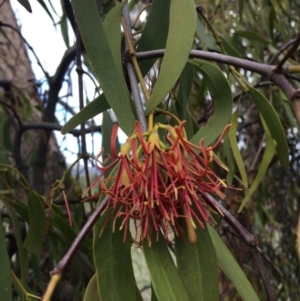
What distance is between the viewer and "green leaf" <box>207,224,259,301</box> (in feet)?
1.14

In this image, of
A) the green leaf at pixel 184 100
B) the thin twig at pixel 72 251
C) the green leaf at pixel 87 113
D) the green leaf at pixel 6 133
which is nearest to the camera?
the thin twig at pixel 72 251

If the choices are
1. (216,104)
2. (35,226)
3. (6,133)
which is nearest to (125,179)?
(216,104)

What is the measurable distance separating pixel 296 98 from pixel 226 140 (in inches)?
12.2

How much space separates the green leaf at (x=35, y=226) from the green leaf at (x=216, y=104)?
24 centimetres

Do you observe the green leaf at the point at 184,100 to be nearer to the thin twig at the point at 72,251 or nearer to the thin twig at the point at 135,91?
the thin twig at the point at 135,91

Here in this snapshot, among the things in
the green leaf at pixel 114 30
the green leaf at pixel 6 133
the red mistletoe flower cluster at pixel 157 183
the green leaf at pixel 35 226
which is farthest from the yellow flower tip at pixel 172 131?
the green leaf at pixel 6 133

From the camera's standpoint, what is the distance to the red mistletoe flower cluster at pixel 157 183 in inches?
12.1

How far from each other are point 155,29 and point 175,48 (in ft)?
0.34

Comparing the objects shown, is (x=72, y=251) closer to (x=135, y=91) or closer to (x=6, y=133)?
(x=135, y=91)

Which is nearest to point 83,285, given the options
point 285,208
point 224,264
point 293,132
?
point 224,264

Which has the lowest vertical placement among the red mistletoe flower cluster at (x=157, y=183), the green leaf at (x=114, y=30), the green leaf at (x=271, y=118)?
the red mistletoe flower cluster at (x=157, y=183)

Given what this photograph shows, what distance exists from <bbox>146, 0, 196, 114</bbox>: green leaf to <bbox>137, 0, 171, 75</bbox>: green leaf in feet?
0.25

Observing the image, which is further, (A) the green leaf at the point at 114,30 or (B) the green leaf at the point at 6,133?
(B) the green leaf at the point at 6,133

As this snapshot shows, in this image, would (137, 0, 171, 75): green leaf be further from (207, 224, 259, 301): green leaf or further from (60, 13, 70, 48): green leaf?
(60, 13, 70, 48): green leaf
